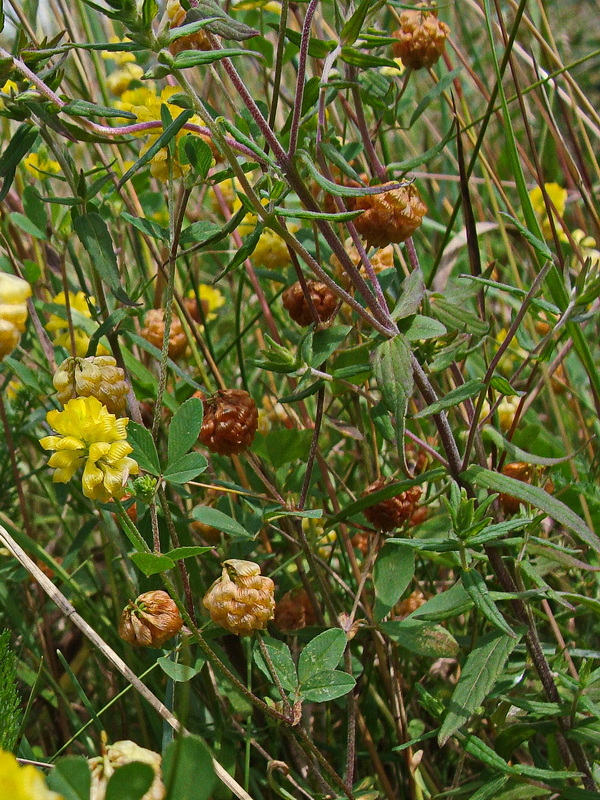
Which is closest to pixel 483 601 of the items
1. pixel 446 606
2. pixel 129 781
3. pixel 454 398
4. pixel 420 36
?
pixel 446 606

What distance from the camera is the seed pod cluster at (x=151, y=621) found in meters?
0.79

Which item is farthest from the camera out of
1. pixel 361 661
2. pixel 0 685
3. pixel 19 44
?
pixel 361 661

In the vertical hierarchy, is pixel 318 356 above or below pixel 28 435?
above

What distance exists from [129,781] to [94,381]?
0.40m

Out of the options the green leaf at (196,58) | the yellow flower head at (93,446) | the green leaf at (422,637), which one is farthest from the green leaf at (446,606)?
the green leaf at (196,58)

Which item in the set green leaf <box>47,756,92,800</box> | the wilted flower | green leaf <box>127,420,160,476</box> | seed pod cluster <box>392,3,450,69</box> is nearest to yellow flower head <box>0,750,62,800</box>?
green leaf <box>47,756,92,800</box>

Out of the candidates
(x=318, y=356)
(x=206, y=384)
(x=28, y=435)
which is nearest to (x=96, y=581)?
(x=28, y=435)

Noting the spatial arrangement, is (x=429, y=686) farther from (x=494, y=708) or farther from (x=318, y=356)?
(x=318, y=356)

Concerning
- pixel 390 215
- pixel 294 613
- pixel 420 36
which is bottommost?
pixel 294 613

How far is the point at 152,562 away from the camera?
74cm

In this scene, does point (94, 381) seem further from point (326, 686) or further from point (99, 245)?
point (326, 686)

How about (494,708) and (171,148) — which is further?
(494,708)

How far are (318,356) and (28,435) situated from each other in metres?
0.65

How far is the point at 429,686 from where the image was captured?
3.87ft
